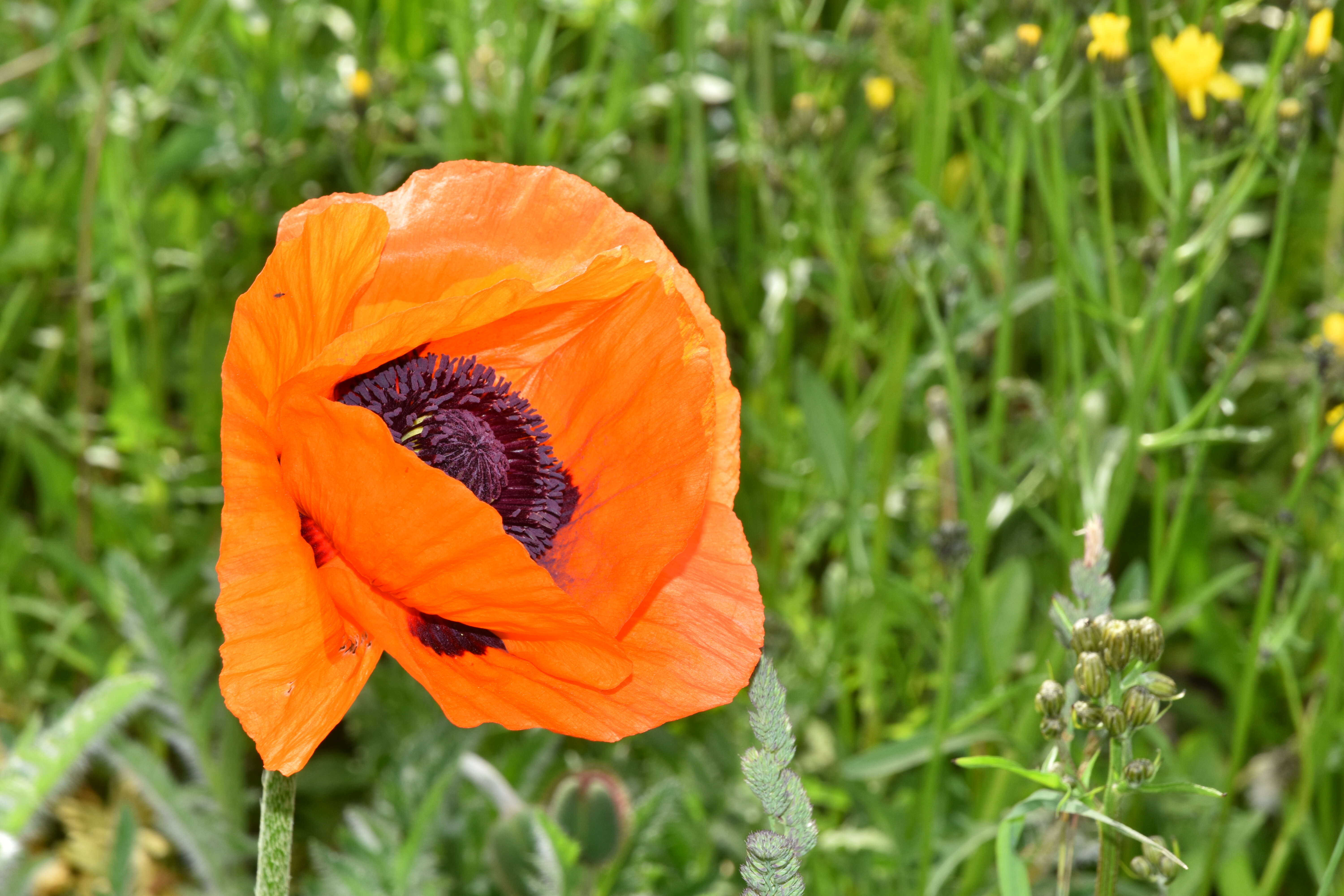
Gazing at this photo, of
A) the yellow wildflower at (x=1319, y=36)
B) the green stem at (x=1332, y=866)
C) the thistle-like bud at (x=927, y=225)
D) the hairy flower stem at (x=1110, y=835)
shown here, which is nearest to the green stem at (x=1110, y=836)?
the hairy flower stem at (x=1110, y=835)

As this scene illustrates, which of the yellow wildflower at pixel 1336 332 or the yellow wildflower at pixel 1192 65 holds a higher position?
the yellow wildflower at pixel 1192 65

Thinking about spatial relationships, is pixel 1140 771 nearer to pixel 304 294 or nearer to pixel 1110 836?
pixel 1110 836

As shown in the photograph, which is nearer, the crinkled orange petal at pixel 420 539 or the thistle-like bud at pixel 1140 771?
the crinkled orange petal at pixel 420 539

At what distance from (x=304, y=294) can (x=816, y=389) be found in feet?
4.36

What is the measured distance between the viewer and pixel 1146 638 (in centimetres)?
95

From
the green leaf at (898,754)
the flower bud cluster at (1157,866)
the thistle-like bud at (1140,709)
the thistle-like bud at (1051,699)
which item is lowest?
the green leaf at (898,754)

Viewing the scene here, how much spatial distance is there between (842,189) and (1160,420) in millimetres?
1366

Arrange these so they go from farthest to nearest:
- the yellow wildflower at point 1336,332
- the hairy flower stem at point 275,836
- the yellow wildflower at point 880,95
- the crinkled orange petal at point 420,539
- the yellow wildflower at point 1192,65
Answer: the yellow wildflower at point 880,95, the yellow wildflower at point 1336,332, the yellow wildflower at point 1192,65, the hairy flower stem at point 275,836, the crinkled orange petal at point 420,539

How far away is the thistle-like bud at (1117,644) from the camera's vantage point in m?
0.95

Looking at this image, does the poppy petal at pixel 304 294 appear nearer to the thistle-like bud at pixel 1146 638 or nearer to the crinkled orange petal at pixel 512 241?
the crinkled orange petal at pixel 512 241

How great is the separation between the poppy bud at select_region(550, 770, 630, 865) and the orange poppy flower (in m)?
0.53

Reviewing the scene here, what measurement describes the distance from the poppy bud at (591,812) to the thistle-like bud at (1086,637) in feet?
2.06

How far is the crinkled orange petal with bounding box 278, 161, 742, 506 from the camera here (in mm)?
969

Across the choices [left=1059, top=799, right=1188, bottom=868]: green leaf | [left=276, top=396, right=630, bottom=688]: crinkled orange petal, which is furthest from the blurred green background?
[left=276, top=396, right=630, bottom=688]: crinkled orange petal
